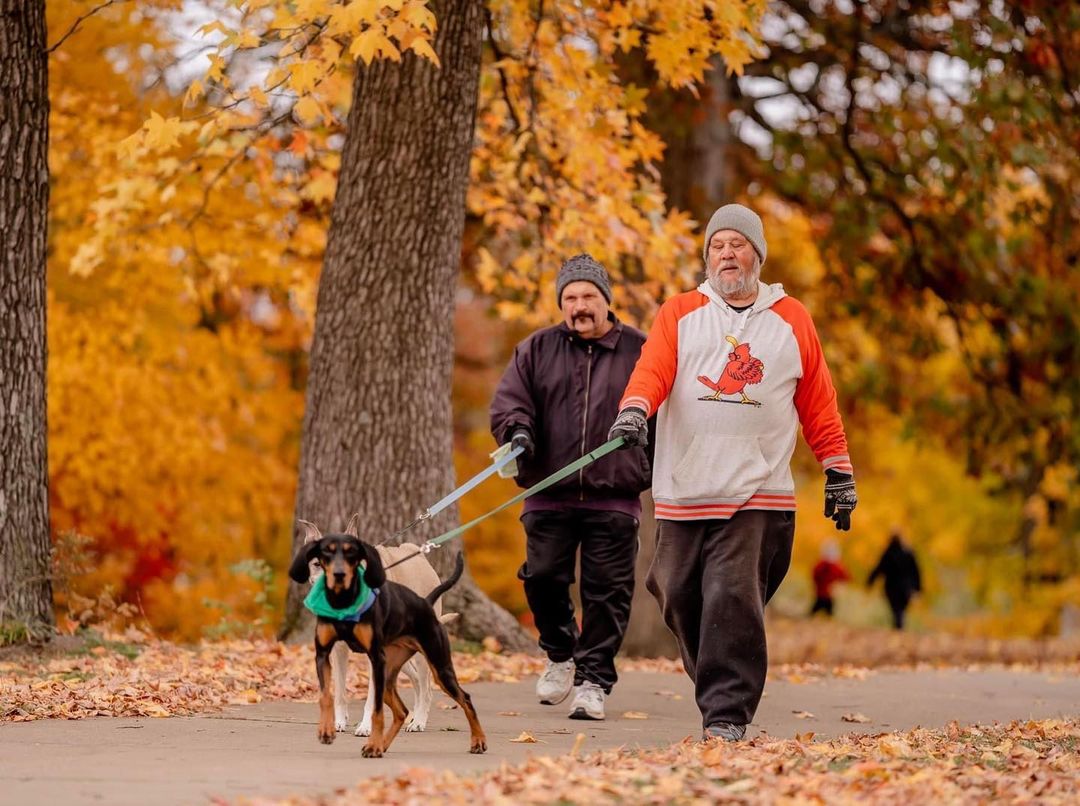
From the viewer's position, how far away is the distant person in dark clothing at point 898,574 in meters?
22.3

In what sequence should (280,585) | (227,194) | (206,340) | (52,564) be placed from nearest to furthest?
(52,564), (227,194), (206,340), (280,585)

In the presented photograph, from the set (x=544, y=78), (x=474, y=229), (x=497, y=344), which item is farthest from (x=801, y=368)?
(x=497, y=344)

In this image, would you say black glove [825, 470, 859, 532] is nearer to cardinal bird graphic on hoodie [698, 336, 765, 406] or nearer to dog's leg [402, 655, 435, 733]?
cardinal bird graphic on hoodie [698, 336, 765, 406]

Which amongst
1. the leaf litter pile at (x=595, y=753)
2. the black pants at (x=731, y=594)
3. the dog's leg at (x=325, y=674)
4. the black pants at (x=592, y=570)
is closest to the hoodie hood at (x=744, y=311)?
the black pants at (x=731, y=594)

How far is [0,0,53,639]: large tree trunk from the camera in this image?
8.91m

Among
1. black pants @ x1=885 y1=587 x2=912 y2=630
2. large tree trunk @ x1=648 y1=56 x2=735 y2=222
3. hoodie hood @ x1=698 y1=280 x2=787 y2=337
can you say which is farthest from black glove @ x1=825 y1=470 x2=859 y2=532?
black pants @ x1=885 y1=587 x2=912 y2=630

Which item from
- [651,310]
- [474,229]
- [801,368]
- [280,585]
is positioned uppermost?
[474,229]

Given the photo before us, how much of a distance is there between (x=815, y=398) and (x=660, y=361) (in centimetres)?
70

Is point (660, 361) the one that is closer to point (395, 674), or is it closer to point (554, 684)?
point (395, 674)

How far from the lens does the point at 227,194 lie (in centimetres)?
1488

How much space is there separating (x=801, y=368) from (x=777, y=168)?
10805 millimetres

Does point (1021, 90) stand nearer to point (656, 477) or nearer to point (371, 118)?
point (371, 118)

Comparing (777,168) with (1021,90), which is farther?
(777,168)

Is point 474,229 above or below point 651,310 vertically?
above
